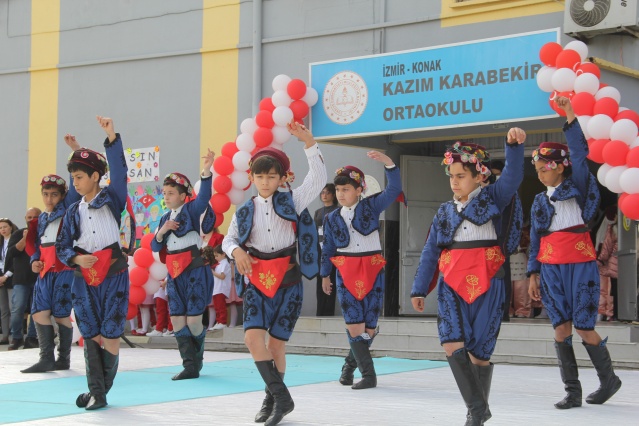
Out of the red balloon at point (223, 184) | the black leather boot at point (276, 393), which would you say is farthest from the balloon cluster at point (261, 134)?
the black leather boot at point (276, 393)

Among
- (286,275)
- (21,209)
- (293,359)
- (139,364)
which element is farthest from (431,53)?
(21,209)

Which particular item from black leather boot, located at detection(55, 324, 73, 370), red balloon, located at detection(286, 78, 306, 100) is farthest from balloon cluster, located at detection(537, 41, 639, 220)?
black leather boot, located at detection(55, 324, 73, 370)

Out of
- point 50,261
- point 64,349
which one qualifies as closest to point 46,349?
point 64,349

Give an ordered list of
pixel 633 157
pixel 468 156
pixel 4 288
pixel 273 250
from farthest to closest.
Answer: pixel 4 288
pixel 633 157
pixel 273 250
pixel 468 156

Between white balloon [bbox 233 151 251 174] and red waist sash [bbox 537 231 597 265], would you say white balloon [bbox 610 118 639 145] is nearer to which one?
red waist sash [bbox 537 231 597 265]

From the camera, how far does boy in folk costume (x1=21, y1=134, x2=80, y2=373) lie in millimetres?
9766

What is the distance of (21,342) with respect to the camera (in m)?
13.4

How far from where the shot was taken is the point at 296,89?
12.5 m

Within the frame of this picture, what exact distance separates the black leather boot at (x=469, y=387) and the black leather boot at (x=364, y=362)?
2610 millimetres

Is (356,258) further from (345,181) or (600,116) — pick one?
(600,116)

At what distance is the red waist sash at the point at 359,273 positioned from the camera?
8680mm

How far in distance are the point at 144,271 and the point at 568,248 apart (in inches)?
285

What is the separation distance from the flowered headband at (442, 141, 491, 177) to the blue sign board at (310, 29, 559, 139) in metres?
4.64

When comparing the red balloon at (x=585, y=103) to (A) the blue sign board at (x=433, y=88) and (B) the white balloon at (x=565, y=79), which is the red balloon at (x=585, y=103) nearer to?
(B) the white balloon at (x=565, y=79)
